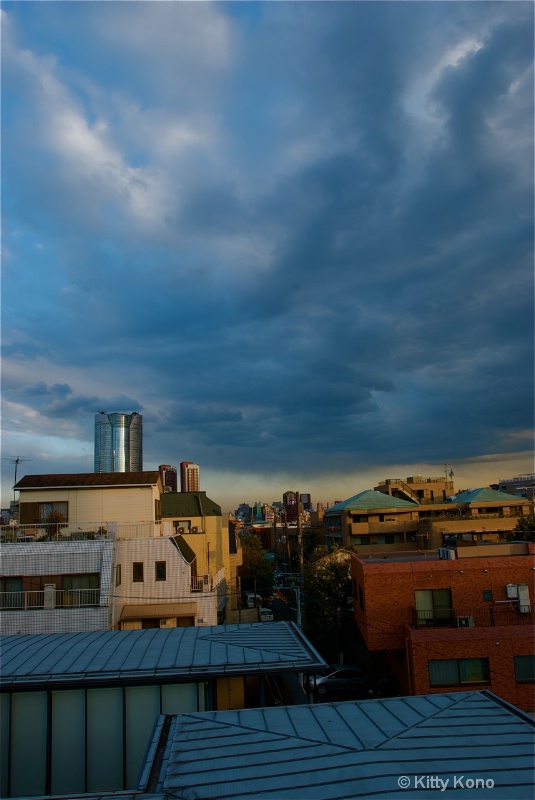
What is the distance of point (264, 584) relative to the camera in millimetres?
57594

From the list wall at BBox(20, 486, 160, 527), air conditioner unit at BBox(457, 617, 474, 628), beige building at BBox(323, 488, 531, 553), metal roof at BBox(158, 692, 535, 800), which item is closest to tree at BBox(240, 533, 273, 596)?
beige building at BBox(323, 488, 531, 553)

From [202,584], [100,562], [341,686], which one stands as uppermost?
[100,562]

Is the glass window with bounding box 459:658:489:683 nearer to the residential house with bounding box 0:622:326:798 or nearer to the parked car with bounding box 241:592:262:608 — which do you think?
the residential house with bounding box 0:622:326:798

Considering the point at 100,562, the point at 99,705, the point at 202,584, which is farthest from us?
the point at 202,584

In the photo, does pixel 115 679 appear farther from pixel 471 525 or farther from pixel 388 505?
pixel 388 505

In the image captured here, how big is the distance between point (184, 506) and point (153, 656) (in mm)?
27528

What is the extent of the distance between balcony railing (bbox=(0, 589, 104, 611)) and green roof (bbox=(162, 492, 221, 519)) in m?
14.2

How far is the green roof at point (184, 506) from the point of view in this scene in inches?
1493

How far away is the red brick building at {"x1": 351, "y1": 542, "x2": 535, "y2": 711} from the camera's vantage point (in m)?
20.8

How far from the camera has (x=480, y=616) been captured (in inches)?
886

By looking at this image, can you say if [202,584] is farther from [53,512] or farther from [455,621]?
[455,621]

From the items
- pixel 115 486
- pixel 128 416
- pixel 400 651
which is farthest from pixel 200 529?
pixel 128 416

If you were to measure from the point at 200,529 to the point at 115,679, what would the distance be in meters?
26.5

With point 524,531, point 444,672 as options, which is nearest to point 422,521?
point 524,531
